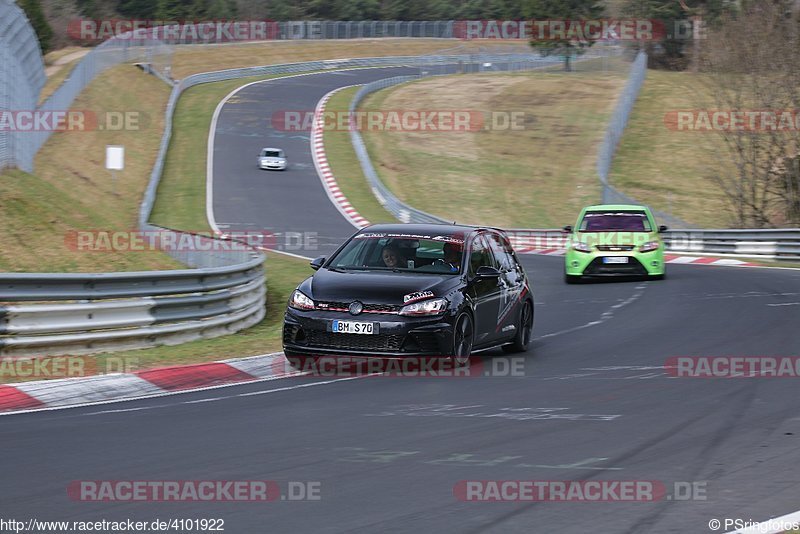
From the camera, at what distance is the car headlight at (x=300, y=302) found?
1167 centimetres

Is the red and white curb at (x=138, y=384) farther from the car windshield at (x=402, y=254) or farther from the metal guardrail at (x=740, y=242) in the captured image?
the metal guardrail at (x=740, y=242)

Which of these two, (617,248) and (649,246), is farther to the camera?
(649,246)

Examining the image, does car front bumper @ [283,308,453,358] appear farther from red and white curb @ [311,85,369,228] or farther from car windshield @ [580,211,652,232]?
red and white curb @ [311,85,369,228]

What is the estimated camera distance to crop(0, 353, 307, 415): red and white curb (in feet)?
32.3

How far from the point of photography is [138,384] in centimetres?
1082

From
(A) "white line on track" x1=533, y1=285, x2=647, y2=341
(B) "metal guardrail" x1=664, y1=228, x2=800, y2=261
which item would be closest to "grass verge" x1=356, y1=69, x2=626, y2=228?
(B) "metal guardrail" x1=664, y1=228, x2=800, y2=261

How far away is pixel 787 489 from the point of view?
6727 millimetres

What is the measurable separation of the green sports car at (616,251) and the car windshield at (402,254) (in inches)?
464

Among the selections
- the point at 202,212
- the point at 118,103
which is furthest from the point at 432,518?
the point at 118,103

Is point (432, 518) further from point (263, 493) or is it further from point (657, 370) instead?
point (657, 370)

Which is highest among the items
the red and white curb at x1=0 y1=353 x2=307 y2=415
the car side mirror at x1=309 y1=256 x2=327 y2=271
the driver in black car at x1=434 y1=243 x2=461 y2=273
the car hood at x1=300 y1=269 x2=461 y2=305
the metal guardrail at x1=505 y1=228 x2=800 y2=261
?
the driver in black car at x1=434 y1=243 x2=461 y2=273

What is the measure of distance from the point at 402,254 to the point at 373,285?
3.06 feet

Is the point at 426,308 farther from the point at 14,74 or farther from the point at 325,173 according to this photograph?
the point at 325,173

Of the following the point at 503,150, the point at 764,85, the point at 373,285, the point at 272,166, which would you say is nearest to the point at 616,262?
the point at 373,285
